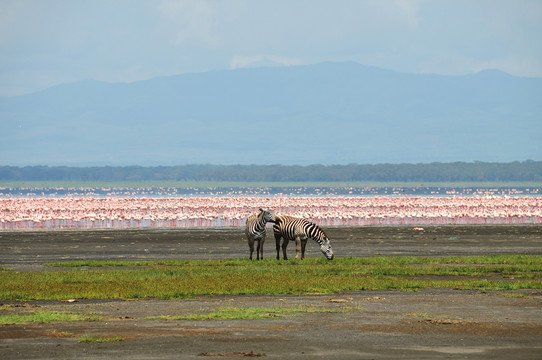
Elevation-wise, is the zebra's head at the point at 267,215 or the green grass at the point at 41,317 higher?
the zebra's head at the point at 267,215

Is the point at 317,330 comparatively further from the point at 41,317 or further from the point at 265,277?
the point at 265,277

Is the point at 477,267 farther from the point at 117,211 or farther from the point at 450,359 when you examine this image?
the point at 117,211

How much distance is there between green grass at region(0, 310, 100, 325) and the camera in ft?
74.0

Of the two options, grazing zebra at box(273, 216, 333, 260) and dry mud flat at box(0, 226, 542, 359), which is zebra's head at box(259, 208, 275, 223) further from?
dry mud flat at box(0, 226, 542, 359)

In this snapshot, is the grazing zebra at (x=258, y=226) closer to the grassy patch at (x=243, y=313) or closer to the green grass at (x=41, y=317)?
the grassy patch at (x=243, y=313)

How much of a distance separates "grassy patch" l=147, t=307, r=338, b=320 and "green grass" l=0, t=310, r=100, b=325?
1327 millimetres

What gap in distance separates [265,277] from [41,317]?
996 cm

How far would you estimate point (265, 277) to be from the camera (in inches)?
1268

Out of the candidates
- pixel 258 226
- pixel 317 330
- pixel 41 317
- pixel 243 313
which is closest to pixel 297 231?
pixel 258 226

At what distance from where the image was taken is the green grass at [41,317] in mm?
22562

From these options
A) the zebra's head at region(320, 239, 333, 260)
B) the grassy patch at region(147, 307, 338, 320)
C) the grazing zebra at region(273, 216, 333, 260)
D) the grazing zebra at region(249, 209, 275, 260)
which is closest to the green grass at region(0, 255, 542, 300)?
the zebra's head at region(320, 239, 333, 260)

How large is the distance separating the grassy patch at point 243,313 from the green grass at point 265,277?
128 inches

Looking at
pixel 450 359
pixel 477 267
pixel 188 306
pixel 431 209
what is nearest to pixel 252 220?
pixel 477 267

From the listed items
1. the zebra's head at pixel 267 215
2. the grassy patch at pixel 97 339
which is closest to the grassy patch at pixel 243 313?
the grassy patch at pixel 97 339
